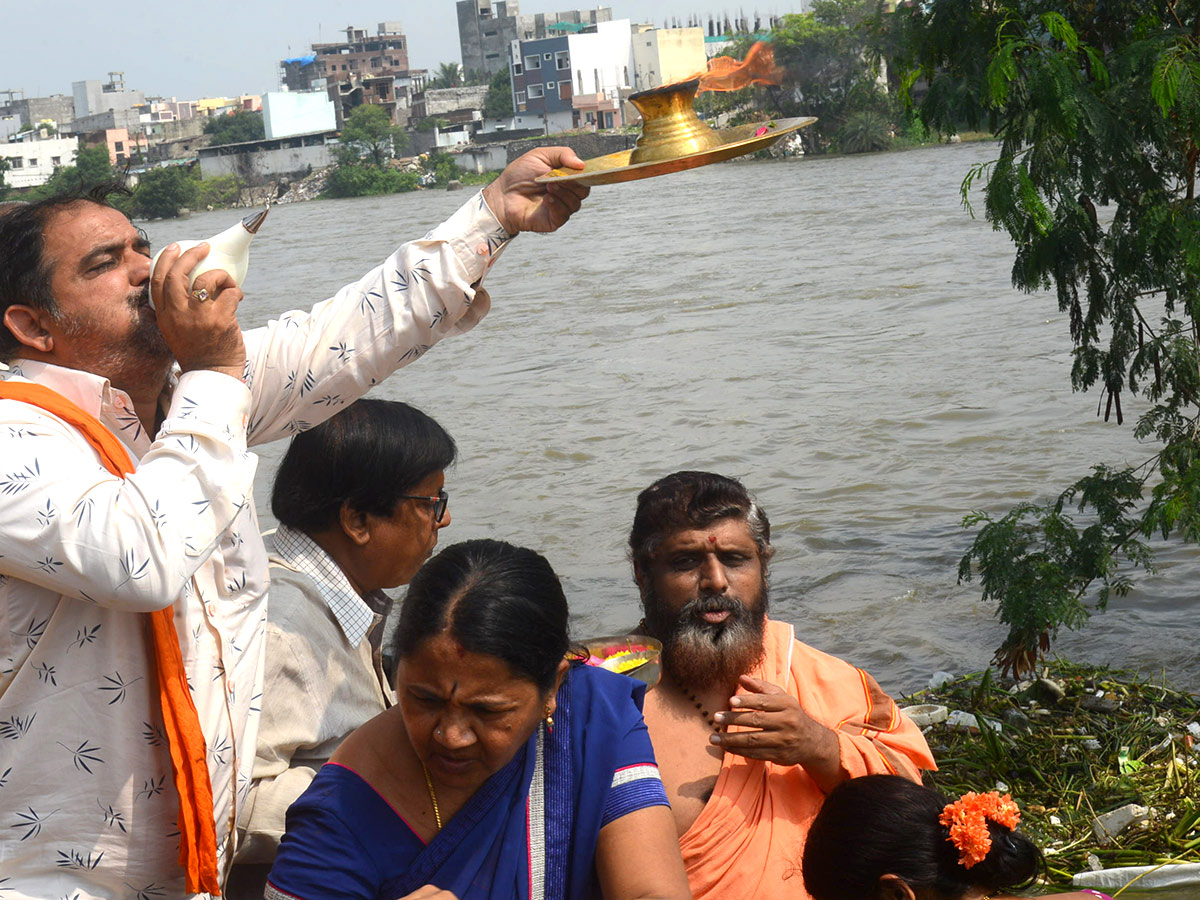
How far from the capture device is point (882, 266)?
17.0 metres

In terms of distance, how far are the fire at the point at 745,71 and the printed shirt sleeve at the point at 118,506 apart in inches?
52.0

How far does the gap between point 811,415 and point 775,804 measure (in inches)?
312

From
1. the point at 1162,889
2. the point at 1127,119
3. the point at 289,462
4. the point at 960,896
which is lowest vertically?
the point at 1162,889

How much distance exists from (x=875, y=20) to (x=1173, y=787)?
8.35ft

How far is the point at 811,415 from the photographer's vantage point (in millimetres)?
10391

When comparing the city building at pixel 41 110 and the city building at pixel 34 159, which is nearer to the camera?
the city building at pixel 34 159

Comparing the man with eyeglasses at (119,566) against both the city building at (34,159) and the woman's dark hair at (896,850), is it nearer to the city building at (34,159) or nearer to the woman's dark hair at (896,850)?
the woman's dark hair at (896,850)

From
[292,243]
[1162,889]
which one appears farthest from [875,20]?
[292,243]

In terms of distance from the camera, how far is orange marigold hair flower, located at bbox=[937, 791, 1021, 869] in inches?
84.0

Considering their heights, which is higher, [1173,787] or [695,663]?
[695,663]

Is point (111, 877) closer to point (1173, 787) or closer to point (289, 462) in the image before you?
point (289, 462)

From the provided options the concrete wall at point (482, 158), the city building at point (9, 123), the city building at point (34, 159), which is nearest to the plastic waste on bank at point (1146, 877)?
the concrete wall at point (482, 158)

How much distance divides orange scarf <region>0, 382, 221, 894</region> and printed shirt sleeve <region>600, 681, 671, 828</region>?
60 centimetres

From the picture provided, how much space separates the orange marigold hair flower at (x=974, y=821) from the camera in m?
2.13
